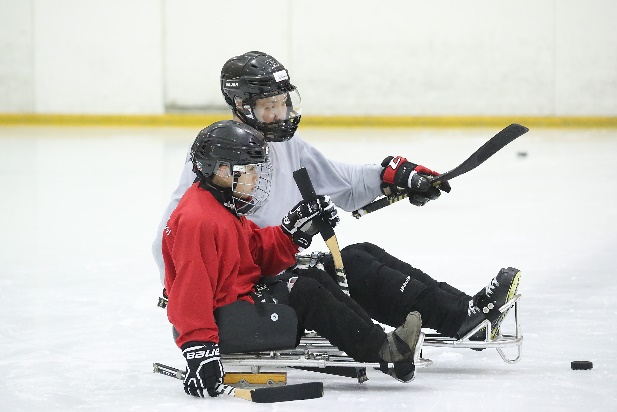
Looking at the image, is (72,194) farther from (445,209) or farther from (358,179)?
(358,179)

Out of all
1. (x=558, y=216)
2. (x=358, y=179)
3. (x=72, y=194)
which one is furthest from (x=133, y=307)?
(x=72, y=194)

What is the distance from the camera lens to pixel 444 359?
3428 mm

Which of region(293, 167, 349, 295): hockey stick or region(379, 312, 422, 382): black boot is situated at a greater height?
region(293, 167, 349, 295): hockey stick

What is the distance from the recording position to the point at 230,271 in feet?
10.1

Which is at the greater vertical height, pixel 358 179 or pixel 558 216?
pixel 358 179

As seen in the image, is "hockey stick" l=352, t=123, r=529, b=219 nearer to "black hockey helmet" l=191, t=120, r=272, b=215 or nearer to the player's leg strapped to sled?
the player's leg strapped to sled

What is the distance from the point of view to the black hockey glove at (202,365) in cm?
289

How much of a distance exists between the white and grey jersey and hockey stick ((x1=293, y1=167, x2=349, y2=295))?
30cm

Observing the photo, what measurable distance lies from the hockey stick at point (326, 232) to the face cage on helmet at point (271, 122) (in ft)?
0.67

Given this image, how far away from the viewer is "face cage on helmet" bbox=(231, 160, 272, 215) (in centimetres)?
305

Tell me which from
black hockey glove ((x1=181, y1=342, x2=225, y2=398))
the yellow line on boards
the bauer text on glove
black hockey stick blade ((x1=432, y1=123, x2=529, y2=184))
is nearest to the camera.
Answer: black hockey glove ((x1=181, y1=342, x2=225, y2=398))

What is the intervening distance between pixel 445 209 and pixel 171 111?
6818 millimetres

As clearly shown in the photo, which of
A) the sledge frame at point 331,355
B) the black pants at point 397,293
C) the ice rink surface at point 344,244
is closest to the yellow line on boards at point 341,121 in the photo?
the ice rink surface at point 344,244

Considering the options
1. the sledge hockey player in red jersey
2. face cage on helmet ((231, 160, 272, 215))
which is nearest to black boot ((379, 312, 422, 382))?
the sledge hockey player in red jersey
